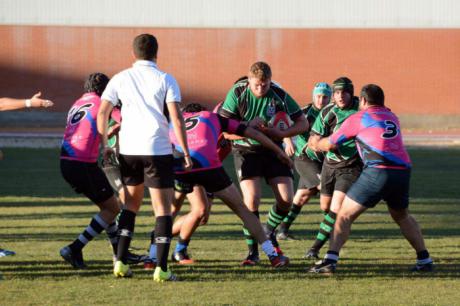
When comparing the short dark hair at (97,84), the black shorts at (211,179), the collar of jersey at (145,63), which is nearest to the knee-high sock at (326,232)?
the black shorts at (211,179)

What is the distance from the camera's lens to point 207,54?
40.2m

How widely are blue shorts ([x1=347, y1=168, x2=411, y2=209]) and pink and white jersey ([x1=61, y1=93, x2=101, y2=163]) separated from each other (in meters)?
2.41

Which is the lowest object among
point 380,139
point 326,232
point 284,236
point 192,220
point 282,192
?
point 284,236

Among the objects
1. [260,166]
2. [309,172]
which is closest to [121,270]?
[260,166]

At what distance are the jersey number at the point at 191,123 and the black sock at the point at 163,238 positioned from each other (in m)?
1.06

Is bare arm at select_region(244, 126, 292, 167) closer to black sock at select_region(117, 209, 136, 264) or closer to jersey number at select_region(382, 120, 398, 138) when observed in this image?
jersey number at select_region(382, 120, 398, 138)

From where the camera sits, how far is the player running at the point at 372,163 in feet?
28.4

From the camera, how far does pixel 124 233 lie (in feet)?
27.2

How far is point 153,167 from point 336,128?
248 cm

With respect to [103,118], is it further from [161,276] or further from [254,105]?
[254,105]

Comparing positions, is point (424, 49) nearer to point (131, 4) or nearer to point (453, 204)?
point (131, 4)

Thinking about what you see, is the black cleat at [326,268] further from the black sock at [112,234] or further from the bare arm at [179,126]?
the black sock at [112,234]

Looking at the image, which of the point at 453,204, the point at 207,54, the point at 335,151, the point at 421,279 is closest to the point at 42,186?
the point at 453,204

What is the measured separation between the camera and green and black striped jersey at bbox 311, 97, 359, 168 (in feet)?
32.6
